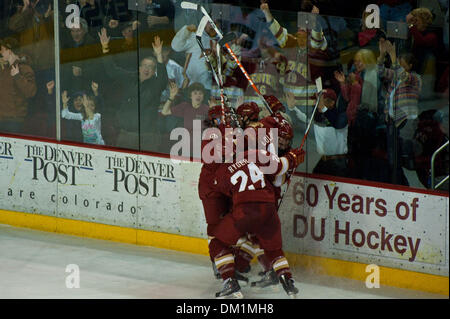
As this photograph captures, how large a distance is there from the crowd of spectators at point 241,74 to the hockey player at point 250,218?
1.87 feet

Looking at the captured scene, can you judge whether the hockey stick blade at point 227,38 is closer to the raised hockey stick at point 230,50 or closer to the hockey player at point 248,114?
the raised hockey stick at point 230,50

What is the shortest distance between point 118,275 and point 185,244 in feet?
2.03

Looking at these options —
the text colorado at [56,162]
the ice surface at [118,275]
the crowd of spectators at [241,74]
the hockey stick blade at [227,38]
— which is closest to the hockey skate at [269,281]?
the ice surface at [118,275]

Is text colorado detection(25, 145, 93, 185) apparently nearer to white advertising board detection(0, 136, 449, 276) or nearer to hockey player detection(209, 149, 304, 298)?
white advertising board detection(0, 136, 449, 276)

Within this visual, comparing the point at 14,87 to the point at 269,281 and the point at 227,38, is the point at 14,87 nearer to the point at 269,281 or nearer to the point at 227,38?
the point at 227,38

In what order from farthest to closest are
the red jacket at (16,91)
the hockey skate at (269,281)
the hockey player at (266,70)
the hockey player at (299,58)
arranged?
the red jacket at (16,91) → the hockey player at (266,70) → the hockey player at (299,58) → the hockey skate at (269,281)

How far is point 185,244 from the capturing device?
7.09 meters

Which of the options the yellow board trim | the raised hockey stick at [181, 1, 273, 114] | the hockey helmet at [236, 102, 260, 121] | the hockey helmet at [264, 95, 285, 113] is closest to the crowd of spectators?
the raised hockey stick at [181, 1, 273, 114]

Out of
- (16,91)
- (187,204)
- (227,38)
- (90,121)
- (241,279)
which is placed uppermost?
(16,91)

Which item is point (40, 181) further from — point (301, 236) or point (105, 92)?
point (301, 236)

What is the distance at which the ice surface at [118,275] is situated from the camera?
624 centimetres

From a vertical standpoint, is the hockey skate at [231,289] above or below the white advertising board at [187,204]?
below

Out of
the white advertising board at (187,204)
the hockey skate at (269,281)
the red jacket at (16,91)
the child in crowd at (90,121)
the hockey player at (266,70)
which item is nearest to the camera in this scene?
the white advertising board at (187,204)


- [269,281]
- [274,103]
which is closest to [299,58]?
[274,103]
